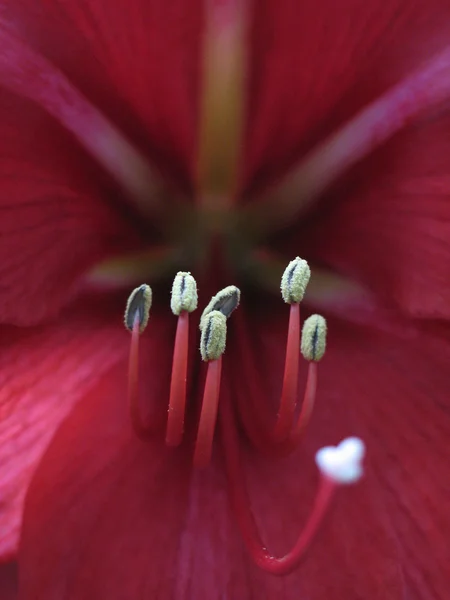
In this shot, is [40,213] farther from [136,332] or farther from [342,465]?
[342,465]

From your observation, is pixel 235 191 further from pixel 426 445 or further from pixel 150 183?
pixel 426 445

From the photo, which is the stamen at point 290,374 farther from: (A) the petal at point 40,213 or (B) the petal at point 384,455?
(A) the petal at point 40,213

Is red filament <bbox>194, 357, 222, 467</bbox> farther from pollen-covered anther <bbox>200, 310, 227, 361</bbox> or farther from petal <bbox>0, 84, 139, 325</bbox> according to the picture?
petal <bbox>0, 84, 139, 325</bbox>

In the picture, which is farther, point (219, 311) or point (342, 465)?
point (219, 311)

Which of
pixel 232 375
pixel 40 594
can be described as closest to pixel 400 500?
pixel 232 375

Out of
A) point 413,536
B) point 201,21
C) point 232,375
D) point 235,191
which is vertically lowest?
point 413,536

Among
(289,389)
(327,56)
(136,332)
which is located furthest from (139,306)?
(327,56)

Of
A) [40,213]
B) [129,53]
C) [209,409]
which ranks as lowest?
[209,409]
